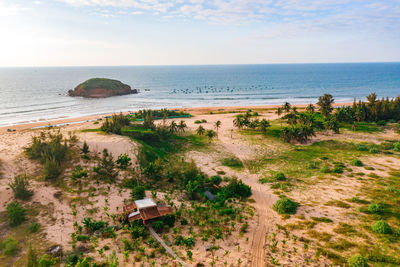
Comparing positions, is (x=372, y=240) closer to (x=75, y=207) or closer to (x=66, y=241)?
(x=66, y=241)

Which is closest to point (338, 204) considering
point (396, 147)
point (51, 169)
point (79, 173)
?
point (396, 147)

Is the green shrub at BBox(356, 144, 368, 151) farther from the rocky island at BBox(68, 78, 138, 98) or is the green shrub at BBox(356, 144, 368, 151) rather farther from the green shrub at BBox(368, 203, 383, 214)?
the rocky island at BBox(68, 78, 138, 98)

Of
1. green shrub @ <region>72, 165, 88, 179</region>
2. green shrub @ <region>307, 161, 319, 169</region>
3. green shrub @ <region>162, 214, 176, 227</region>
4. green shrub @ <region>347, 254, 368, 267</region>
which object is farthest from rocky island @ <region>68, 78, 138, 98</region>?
green shrub @ <region>347, 254, 368, 267</region>

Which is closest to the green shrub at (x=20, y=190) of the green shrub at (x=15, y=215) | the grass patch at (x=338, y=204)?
the green shrub at (x=15, y=215)

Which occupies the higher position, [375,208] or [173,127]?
[173,127]

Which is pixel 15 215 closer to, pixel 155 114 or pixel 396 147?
pixel 155 114

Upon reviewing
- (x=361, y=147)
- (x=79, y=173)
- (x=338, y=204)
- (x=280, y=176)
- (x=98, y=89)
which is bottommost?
(x=338, y=204)

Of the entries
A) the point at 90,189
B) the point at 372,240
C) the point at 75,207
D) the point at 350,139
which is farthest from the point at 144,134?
the point at 350,139
